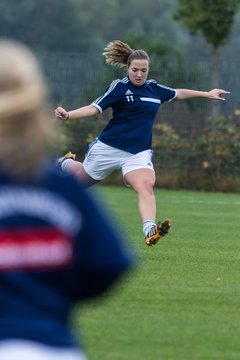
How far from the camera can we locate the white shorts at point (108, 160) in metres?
12.2

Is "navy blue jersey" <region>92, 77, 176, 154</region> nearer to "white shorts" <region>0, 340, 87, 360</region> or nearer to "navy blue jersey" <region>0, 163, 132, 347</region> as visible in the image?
"navy blue jersey" <region>0, 163, 132, 347</region>

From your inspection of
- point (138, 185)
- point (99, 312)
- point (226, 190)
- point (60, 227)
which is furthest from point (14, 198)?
point (226, 190)

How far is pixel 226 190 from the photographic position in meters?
23.9

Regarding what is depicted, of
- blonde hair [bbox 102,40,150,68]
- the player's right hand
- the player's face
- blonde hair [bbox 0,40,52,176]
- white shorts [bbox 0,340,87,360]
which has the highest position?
blonde hair [bbox 102,40,150,68]

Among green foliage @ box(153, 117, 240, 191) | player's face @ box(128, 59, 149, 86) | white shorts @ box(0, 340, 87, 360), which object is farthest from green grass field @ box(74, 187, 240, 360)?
green foliage @ box(153, 117, 240, 191)

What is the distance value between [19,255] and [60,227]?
14 centimetres

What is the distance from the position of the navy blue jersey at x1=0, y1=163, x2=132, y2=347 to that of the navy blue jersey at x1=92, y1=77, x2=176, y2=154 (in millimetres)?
8747

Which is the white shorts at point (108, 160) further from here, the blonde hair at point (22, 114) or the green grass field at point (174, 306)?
the blonde hair at point (22, 114)

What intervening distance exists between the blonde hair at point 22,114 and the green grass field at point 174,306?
2.21 feet

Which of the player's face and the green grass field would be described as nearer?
the green grass field

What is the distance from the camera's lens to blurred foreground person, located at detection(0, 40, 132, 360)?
11.0 feet

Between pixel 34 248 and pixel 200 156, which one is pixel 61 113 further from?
pixel 200 156

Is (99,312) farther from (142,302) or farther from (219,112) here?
(219,112)

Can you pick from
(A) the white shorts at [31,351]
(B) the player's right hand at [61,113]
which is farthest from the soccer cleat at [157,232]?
(A) the white shorts at [31,351]
